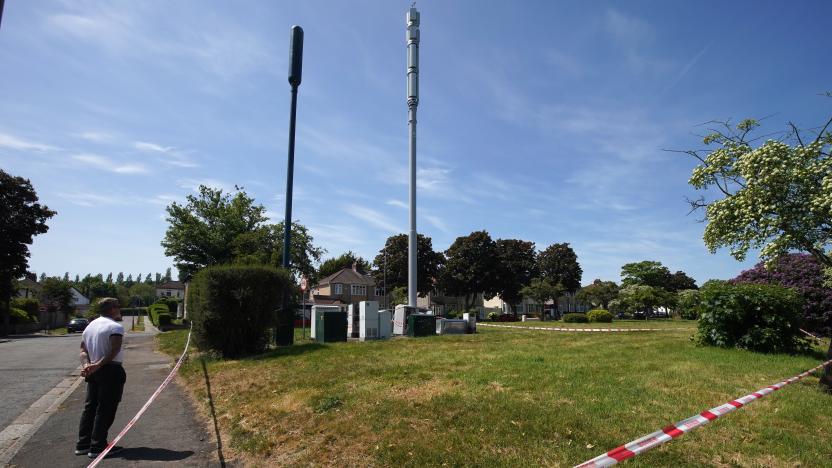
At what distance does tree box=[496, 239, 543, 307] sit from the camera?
65.0 m

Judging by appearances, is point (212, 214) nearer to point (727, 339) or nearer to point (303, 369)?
point (303, 369)

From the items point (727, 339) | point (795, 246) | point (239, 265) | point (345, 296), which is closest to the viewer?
point (795, 246)

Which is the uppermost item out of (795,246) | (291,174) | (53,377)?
(291,174)

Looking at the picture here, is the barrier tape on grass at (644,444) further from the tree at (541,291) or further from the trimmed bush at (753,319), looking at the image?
the tree at (541,291)

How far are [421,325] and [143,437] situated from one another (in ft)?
41.9

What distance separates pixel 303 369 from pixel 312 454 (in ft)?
16.2

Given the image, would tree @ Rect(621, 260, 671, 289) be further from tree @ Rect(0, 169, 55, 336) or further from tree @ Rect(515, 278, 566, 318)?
tree @ Rect(0, 169, 55, 336)

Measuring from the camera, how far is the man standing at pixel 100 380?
5.70 metres

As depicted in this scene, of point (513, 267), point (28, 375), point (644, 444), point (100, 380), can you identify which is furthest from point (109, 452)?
point (513, 267)

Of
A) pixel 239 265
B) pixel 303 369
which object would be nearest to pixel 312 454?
pixel 303 369

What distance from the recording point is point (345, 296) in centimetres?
6906

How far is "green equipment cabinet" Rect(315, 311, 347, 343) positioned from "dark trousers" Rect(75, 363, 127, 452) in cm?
1041

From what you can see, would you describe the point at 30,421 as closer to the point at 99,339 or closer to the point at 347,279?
the point at 99,339

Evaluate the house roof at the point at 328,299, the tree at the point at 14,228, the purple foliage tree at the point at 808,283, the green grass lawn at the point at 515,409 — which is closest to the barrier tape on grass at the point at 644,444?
the green grass lawn at the point at 515,409
